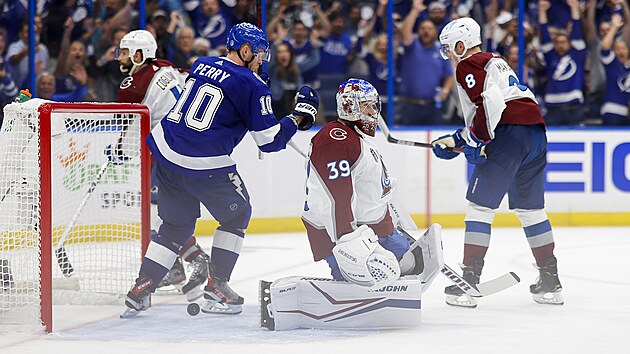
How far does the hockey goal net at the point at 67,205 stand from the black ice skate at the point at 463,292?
127 centimetres

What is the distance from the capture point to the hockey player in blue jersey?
4.08m

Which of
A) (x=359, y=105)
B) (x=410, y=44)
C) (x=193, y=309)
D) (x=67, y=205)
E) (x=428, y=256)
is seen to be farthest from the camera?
(x=410, y=44)

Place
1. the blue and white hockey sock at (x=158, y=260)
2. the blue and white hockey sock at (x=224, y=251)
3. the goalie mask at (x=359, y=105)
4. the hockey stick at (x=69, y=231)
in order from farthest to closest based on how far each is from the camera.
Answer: the hockey stick at (x=69, y=231)
the blue and white hockey sock at (x=224, y=251)
the blue and white hockey sock at (x=158, y=260)
the goalie mask at (x=359, y=105)

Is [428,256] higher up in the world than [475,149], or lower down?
lower down

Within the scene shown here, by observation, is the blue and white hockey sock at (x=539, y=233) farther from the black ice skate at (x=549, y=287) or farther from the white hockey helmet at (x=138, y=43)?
the white hockey helmet at (x=138, y=43)

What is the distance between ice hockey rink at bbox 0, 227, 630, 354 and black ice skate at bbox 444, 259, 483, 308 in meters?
0.05

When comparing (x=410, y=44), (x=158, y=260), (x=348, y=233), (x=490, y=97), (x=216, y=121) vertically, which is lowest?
(x=158, y=260)

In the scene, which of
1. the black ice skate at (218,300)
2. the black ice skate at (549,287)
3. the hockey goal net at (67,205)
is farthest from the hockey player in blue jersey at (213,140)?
the black ice skate at (549,287)

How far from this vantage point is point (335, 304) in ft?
12.8

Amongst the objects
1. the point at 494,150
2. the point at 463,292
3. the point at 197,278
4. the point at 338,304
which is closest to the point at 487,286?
the point at 463,292

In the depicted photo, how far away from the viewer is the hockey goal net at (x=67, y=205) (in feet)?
13.1

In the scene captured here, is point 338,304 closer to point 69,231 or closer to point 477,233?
point 477,233

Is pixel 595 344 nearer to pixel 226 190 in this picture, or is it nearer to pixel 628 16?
pixel 226 190

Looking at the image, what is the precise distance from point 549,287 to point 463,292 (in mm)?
384
